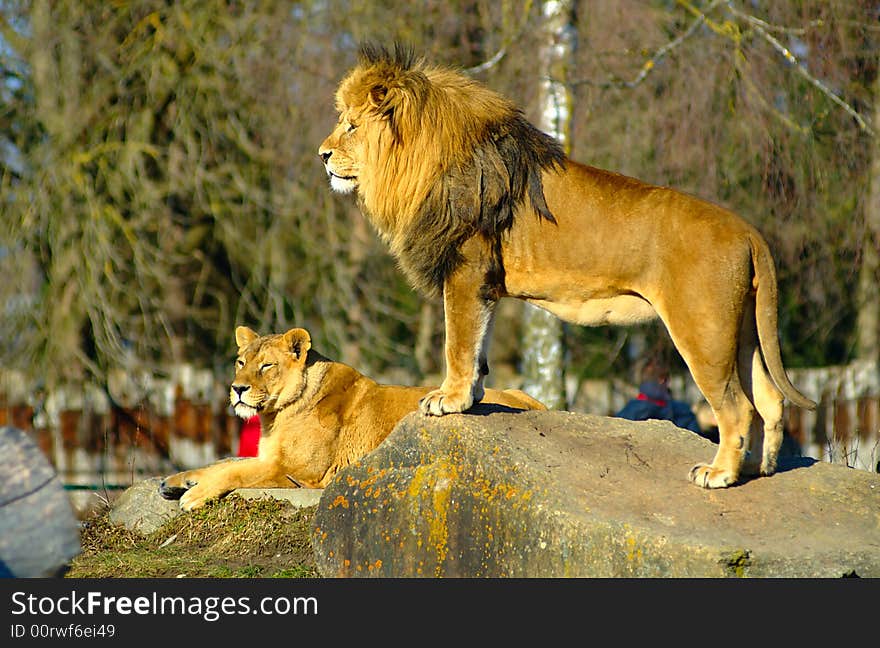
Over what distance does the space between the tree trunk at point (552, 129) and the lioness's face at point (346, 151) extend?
16.2 ft

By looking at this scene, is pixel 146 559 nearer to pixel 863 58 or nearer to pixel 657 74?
pixel 657 74

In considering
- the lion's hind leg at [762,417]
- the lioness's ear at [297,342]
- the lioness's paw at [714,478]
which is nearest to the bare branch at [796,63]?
the lion's hind leg at [762,417]

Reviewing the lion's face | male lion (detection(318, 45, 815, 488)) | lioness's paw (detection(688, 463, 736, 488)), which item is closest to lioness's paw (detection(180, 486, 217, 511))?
the lion's face

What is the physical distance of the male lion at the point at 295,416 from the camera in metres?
6.57

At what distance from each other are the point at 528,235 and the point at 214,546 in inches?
95.6

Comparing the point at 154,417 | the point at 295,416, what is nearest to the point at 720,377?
the point at 295,416

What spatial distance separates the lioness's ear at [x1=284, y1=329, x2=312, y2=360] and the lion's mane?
4.75 ft

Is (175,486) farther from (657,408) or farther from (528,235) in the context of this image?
(657,408)

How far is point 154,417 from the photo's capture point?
41.1 ft

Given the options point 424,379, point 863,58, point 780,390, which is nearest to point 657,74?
point 863,58

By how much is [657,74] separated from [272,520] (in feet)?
19.8

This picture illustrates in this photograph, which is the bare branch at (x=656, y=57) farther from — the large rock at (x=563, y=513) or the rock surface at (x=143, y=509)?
the rock surface at (x=143, y=509)

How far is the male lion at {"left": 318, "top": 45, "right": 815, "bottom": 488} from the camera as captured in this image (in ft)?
16.6

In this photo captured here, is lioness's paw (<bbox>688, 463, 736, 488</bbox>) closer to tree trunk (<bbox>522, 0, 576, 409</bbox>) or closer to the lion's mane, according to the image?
the lion's mane
